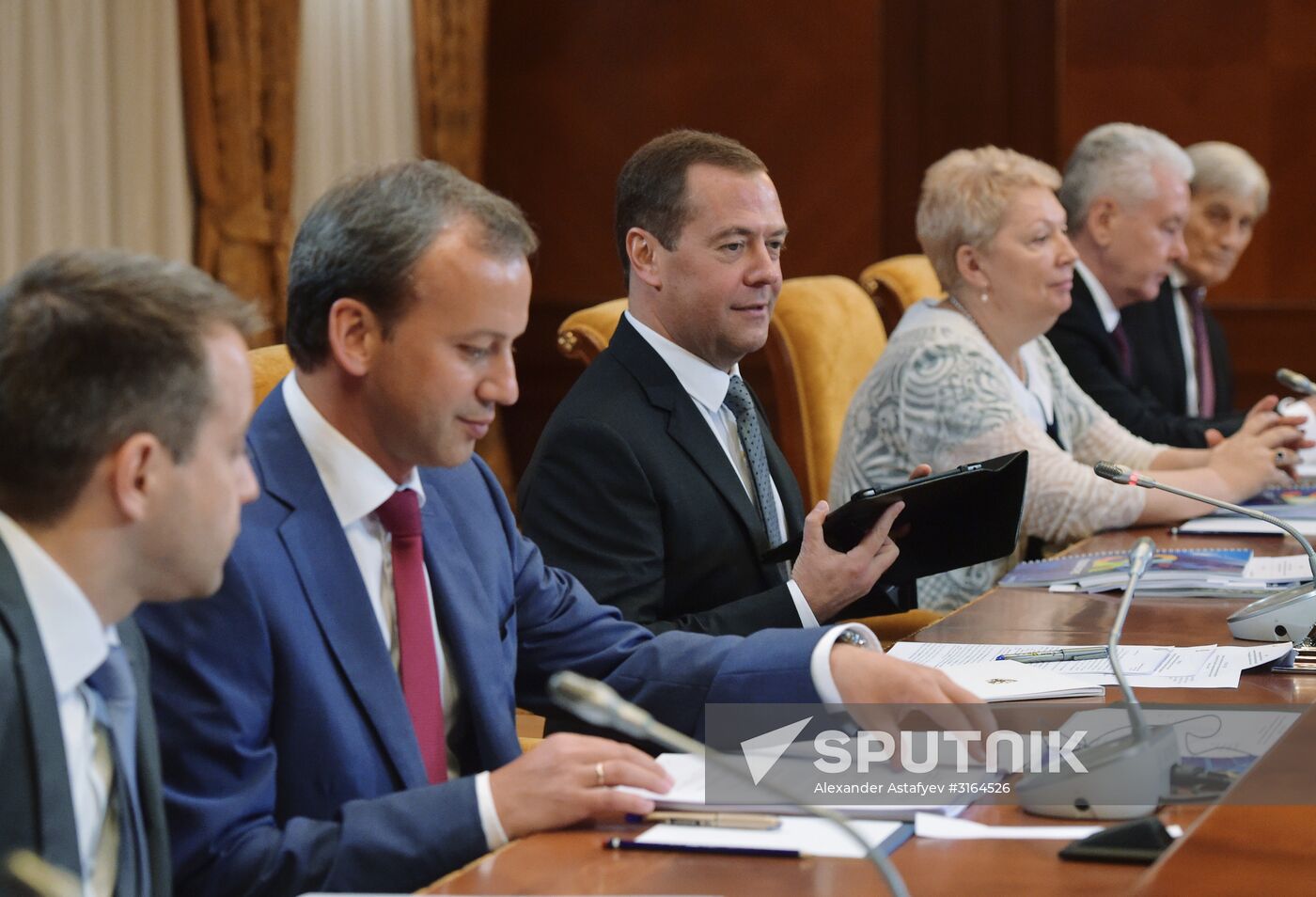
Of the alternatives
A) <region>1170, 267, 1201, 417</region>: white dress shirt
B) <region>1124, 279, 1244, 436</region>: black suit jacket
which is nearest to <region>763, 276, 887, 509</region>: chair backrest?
<region>1124, 279, 1244, 436</region>: black suit jacket

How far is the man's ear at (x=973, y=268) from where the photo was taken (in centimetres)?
351

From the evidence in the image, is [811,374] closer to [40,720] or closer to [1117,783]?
[1117,783]

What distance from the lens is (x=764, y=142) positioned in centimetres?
656

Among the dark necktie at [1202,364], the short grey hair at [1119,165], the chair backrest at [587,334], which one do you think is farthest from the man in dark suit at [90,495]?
the dark necktie at [1202,364]

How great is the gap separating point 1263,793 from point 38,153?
3.88m

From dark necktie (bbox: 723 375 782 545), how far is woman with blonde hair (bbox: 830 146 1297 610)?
577 mm

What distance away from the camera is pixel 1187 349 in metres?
5.09

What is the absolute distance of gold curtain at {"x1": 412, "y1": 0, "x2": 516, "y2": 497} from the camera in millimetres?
6242

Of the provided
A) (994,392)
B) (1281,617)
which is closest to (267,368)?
(1281,617)

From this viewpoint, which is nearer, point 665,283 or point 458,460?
point 458,460

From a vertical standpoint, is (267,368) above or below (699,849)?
above

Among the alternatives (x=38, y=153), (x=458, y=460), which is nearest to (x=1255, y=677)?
(x=458, y=460)

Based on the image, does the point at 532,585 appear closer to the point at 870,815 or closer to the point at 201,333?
the point at 870,815

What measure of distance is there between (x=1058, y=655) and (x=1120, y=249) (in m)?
2.65
